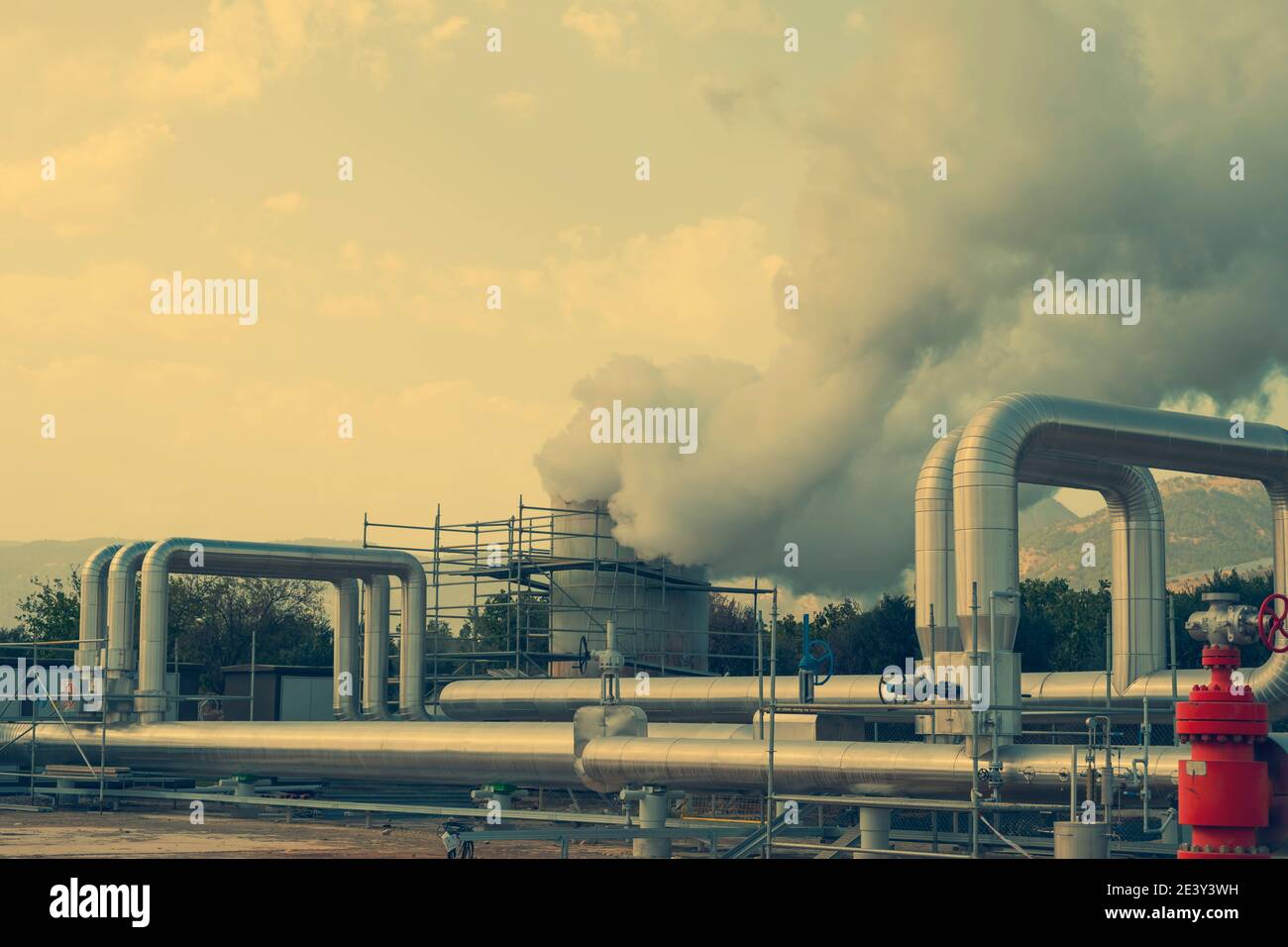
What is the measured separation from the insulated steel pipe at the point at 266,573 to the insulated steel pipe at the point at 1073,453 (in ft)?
64.4

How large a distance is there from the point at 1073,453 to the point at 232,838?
15806mm

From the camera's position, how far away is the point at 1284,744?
17.7 metres

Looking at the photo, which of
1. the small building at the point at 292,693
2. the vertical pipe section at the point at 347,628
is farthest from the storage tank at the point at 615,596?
the small building at the point at 292,693

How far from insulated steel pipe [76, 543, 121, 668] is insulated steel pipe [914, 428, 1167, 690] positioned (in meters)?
21.1

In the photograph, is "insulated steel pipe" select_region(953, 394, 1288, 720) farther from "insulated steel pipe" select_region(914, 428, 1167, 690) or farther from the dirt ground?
the dirt ground

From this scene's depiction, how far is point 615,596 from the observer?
46000 millimetres

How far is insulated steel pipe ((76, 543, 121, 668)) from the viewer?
39438 mm

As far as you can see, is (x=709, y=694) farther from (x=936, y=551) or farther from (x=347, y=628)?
(x=347, y=628)

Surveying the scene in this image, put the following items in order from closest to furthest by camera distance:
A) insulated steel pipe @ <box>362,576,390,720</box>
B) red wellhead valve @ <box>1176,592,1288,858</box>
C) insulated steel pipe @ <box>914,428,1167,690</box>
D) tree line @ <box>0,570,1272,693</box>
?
red wellhead valve @ <box>1176,592,1288,858</box> → insulated steel pipe @ <box>914,428,1167,690</box> → insulated steel pipe @ <box>362,576,390,720</box> → tree line @ <box>0,570,1272,693</box>

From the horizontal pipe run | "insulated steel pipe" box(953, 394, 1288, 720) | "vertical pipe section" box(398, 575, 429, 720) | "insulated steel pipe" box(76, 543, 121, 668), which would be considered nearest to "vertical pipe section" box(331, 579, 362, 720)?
"vertical pipe section" box(398, 575, 429, 720)

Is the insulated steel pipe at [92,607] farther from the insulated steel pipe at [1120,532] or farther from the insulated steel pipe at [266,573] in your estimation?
the insulated steel pipe at [1120,532]

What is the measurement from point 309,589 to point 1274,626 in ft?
Answer: 282
